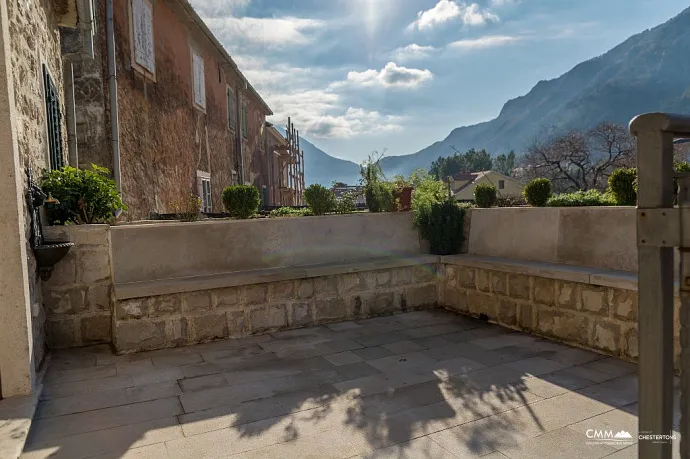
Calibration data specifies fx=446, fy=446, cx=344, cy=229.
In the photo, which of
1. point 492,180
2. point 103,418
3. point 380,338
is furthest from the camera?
point 492,180

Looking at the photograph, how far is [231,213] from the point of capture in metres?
9.08

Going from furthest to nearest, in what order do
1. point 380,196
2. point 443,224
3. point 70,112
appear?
point 70,112 → point 380,196 → point 443,224

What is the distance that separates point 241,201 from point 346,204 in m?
3.05

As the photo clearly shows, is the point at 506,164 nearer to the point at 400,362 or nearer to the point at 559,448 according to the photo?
the point at 400,362

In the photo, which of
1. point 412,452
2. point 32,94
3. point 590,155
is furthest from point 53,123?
point 590,155

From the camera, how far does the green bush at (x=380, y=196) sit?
20.5 feet

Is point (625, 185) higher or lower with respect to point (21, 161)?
lower

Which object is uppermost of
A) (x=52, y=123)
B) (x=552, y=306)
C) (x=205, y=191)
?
(x=52, y=123)

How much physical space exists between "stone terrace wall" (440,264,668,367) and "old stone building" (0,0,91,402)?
4504mm

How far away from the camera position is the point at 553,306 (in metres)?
4.53

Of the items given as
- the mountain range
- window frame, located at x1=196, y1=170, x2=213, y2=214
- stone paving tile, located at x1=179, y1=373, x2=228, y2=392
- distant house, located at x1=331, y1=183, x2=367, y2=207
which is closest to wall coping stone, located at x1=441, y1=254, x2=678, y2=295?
distant house, located at x1=331, y1=183, x2=367, y2=207

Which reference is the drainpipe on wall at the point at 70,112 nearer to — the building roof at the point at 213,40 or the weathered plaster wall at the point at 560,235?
the building roof at the point at 213,40

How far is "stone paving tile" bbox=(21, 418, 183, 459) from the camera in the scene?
8.39 ft

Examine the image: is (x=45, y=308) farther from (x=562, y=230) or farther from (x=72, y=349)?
(x=562, y=230)
